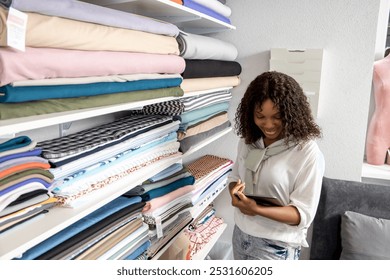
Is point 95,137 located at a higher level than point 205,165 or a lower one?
higher

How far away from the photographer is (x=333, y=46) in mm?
1944

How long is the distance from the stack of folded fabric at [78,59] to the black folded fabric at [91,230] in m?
0.41

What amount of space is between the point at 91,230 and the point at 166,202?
0.45 m

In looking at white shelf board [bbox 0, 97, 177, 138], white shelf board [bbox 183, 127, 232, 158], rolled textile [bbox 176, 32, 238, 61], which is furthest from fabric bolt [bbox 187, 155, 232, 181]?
white shelf board [bbox 0, 97, 177, 138]

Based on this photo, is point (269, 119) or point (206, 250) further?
point (206, 250)

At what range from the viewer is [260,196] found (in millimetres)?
1290

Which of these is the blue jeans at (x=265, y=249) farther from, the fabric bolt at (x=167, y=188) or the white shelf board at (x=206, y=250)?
the white shelf board at (x=206, y=250)

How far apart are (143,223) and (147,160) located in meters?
0.26

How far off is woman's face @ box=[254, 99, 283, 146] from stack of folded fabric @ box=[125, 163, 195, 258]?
50 cm

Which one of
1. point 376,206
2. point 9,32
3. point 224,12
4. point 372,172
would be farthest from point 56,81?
point 372,172

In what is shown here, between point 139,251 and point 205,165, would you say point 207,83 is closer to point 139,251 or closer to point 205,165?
point 205,165

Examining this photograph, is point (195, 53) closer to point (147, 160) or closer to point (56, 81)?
point (147, 160)

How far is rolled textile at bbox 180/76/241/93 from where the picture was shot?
5.05 feet

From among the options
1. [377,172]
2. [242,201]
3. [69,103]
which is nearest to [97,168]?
[69,103]
